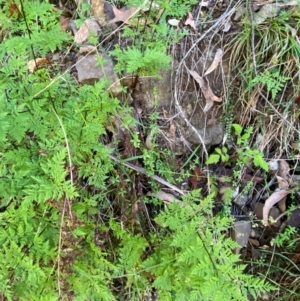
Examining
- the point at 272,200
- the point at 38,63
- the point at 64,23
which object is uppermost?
the point at 64,23

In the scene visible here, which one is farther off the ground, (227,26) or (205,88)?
(227,26)

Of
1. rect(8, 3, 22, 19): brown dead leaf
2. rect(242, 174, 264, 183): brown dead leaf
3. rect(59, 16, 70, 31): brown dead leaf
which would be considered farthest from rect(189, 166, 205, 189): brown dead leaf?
rect(8, 3, 22, 19): brown dead leaf

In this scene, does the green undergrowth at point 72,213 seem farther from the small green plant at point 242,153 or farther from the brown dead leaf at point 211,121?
the brown dead leaf at point 211,121

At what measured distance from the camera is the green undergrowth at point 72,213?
1.80m

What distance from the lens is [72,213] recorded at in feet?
6.21

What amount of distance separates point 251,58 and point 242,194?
0.73 metres

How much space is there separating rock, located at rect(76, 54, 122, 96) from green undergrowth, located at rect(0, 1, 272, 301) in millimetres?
122

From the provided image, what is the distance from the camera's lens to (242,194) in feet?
7.84

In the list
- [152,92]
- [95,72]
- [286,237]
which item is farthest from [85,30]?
[286,237]

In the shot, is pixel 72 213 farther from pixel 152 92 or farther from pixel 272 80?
pixel 272 80

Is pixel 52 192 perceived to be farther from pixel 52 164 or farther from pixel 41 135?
pixel 41 135

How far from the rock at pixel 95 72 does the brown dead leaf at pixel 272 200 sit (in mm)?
992

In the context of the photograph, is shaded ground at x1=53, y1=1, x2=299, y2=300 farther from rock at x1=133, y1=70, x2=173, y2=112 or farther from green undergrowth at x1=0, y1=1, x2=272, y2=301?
green undergrowth at x1=0, y1=1, x2=272, y2=301

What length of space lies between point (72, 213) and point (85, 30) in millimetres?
1052
